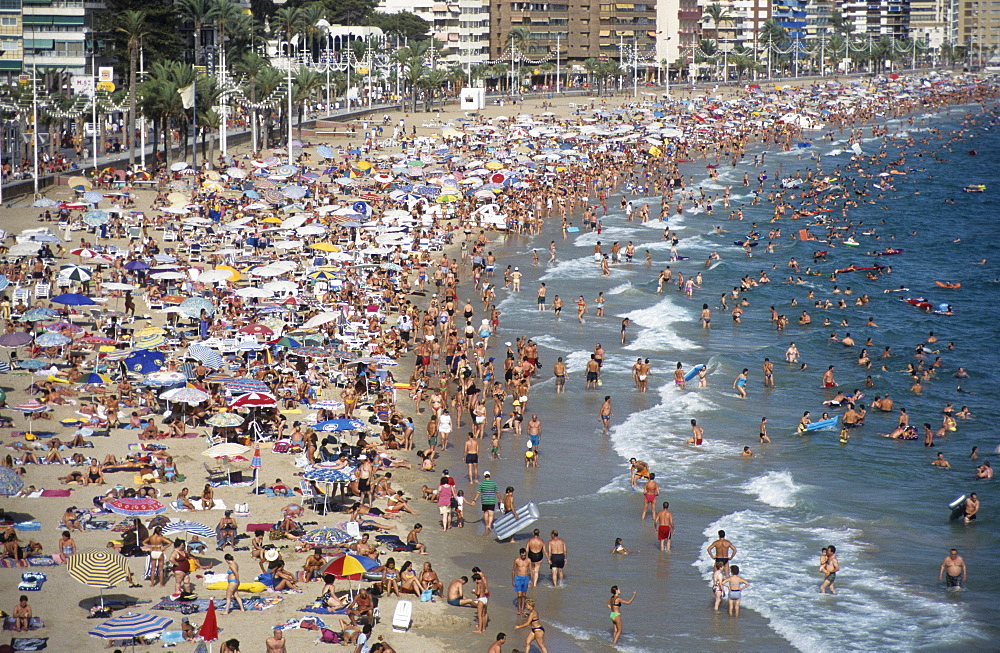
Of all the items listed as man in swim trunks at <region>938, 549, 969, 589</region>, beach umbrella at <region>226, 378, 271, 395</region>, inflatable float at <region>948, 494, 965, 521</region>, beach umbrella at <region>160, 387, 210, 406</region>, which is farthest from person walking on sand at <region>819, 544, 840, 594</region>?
beach umbrella at <region>160, 387, 210, 406</region>

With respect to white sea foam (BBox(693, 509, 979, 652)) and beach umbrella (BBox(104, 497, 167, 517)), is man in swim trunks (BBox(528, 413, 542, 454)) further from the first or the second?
beach umbrella (BBox(104, 497, 167, 517))

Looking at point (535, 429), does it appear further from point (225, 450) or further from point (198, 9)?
point (198, 9)

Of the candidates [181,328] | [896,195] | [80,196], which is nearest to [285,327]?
[181,328]

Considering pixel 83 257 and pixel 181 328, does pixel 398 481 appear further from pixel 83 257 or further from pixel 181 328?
pixel 83 257

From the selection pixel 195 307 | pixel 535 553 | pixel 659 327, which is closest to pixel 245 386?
pixel 195 307

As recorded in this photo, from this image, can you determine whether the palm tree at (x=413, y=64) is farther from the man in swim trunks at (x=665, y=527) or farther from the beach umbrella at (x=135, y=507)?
the beach umbrella at (x=135, y=507)

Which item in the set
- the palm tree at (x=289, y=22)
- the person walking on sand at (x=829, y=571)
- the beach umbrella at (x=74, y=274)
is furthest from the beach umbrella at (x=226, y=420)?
the palm tree at (x=289, y=22)
